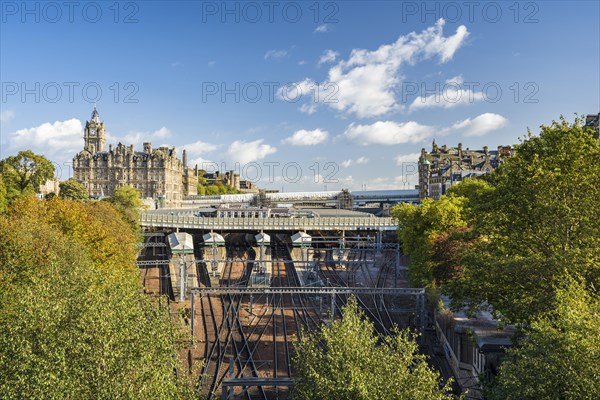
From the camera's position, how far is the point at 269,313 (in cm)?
3372

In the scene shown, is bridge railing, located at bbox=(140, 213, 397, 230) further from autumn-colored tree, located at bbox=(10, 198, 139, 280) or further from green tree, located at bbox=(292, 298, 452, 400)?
green tree, located at bbox=(292, 298, 452, 400)

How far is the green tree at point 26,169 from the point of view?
58.8 m

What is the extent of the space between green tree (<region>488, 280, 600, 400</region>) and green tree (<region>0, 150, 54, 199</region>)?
62.8m

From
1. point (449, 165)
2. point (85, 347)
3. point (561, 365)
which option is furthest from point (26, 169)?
point (449, 165)

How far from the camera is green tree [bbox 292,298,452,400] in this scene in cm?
1005

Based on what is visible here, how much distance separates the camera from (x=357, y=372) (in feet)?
33.0

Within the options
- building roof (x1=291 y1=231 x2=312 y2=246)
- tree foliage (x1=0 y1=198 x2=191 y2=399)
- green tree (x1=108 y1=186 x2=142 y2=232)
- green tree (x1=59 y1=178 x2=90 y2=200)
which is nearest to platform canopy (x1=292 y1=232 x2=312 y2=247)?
building roof (x1=291 y1=231 x2=312 y2=246)

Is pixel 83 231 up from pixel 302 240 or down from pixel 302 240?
up

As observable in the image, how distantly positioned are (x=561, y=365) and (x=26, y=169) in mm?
66664

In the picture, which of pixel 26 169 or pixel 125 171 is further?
pixel 125 171

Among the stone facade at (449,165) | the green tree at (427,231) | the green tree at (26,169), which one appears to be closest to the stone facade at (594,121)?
the stone facade at (449,165)

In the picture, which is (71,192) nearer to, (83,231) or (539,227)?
(83,231)

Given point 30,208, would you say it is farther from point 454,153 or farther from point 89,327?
point 454,153

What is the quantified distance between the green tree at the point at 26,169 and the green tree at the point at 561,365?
206 ft
